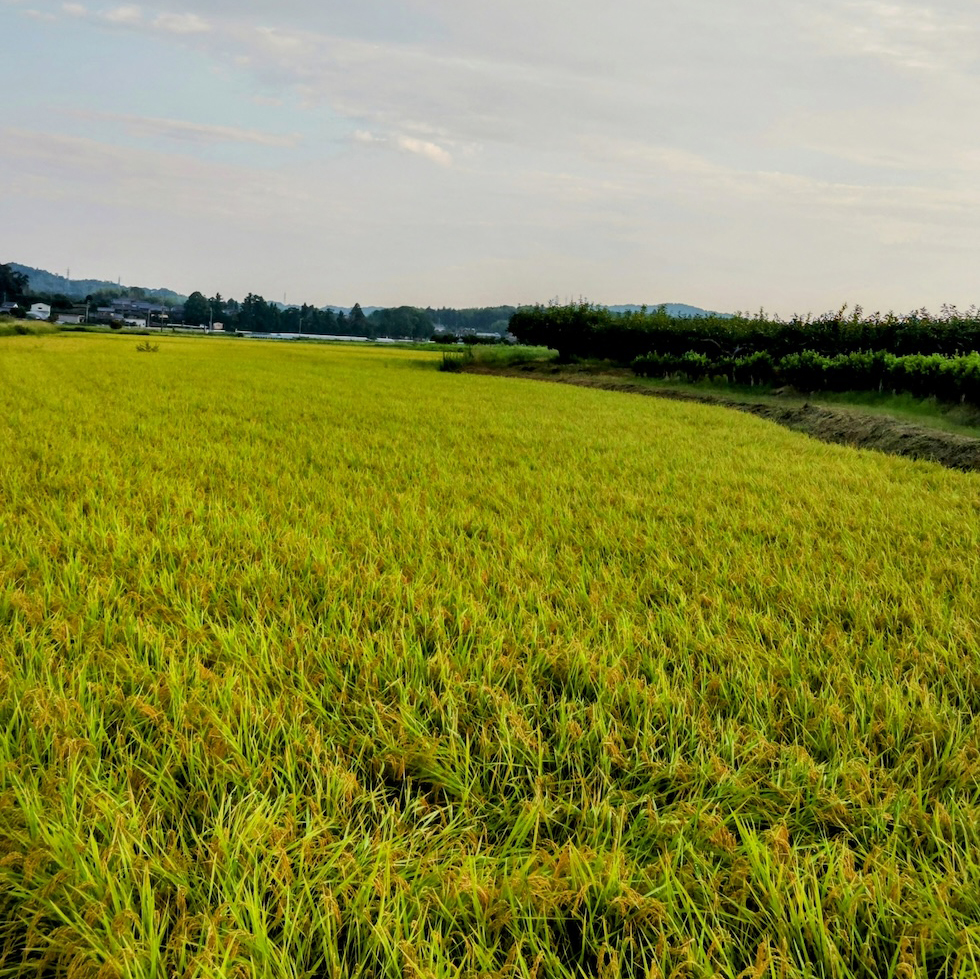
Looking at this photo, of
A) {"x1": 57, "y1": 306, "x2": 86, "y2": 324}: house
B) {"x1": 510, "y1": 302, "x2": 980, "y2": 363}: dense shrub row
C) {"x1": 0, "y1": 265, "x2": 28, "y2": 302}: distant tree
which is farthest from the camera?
{"x1": 0, "y1": 265, "x2": 28, "y2": 302}: distant tree

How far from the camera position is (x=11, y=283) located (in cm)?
8119

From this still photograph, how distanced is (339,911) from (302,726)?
54 cm

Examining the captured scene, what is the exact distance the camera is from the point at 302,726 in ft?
4.92

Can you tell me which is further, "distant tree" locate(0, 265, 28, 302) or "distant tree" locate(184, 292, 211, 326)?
"distant tree" locate(184, 292, 211, 326)

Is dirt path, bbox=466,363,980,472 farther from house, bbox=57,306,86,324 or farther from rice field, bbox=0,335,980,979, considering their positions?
house, bbox=57,306,86,324

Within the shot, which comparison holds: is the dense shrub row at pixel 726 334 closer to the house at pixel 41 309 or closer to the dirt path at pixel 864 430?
the dirt path at pixel 864 430

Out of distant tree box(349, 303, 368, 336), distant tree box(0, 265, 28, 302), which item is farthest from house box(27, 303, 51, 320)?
distant tree box(349, 303, 368, 336)

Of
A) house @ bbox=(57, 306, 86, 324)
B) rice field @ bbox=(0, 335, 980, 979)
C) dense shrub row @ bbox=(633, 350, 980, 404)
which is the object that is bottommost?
rice field @ bbox=(0, 335, 980, 979)

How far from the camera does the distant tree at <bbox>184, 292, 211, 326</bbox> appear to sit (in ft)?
316

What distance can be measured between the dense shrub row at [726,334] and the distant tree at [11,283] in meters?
81.0

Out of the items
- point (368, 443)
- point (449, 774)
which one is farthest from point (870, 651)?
Answer: point (368, 443)

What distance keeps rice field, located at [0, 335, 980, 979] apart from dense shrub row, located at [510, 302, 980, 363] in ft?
45.4

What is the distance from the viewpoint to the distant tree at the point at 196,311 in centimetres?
9638

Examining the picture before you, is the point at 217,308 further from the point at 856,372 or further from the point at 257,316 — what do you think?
the point at 856,372
